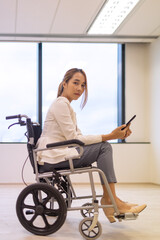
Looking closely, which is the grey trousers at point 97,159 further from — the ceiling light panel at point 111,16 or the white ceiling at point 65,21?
the ceiling light panel at point 111,16

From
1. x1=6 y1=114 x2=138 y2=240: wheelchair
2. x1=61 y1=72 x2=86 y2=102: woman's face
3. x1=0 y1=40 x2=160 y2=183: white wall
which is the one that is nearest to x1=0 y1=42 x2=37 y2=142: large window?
Answer: x1=0 y1=40 x2=160 y2=183: white wall

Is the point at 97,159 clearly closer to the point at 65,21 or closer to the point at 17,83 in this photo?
the point at 65,21

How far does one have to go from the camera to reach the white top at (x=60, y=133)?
251 cm

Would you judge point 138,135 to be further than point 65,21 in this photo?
Yes

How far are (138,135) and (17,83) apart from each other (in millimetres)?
2100

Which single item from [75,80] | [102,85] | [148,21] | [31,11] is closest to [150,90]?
[102,85]

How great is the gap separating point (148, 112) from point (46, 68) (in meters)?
1.77

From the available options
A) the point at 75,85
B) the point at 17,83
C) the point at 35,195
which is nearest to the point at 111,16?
the point at 17,83

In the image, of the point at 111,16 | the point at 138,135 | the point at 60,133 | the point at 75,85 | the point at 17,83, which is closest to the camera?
the point at 60,133

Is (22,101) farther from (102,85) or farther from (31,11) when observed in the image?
(31,11)

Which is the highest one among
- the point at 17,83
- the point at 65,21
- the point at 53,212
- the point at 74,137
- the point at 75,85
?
the point at 65,21

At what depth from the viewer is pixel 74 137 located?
2523 millimetres

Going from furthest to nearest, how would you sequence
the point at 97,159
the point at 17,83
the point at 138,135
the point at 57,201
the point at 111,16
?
the point at 138,135 < the point at 17,83 < the point at 111,16 < the point at 97,159 < the point at 57,201

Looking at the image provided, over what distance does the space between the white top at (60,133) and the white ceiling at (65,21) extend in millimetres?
1954
